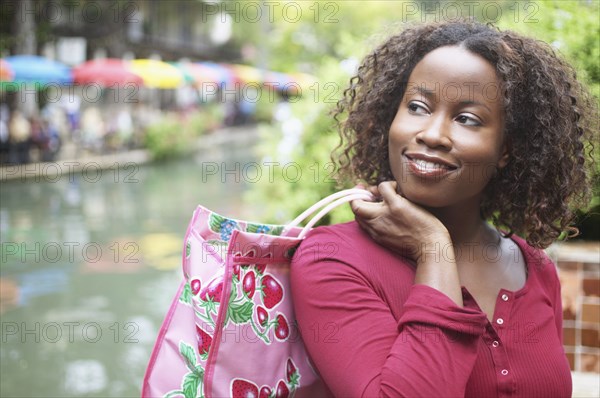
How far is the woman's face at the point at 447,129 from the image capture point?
1.75m

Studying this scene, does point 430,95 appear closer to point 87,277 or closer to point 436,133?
point 436,133

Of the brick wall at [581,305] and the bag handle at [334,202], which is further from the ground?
the bag handle at [334,202]

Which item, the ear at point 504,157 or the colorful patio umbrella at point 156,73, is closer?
the ear at point 504,157

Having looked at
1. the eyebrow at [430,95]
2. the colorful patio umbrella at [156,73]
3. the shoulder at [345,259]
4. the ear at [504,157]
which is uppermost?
the eyebrow at [430,95]

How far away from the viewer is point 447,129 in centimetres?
175

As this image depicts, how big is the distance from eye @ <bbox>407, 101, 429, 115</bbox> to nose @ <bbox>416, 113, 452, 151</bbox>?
31 mm

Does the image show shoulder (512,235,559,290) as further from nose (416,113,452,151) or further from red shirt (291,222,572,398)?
nose (416,113,452,151)

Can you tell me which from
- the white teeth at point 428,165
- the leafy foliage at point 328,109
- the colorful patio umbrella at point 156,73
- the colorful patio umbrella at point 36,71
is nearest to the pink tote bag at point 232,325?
the white teeth at point 428,165

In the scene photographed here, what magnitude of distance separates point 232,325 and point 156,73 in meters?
23.2

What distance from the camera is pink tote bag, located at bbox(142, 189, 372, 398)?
5.42ft

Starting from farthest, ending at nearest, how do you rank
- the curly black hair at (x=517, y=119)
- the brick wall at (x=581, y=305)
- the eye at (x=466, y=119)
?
the brick wall at (x=581, y=305)
the curly black hair at (x=517, y=119)
the eye at (x=466, y=119)

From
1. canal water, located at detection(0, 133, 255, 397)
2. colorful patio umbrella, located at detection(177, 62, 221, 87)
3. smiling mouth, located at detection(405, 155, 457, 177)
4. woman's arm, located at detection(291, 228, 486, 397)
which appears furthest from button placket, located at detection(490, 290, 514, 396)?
colorful patio umbrella, located at detection(177, 62, 221, 87)

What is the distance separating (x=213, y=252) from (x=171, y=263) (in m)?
6.77

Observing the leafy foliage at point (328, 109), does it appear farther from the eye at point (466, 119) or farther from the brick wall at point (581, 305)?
the eye at point (466, 119)
